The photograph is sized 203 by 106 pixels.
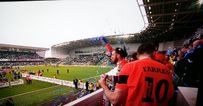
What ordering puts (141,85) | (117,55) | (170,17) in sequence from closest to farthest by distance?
(141,85), (117,55), (170,17)

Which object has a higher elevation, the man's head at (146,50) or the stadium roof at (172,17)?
the stadium roof at (172,17)

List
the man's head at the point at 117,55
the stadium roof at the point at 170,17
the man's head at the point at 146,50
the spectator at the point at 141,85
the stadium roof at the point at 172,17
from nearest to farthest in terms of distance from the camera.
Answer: the spectator at the point at 141,85 → the man's head at the point at 146,50 → the man's head at the point at 117,55 → the stadium roof at the point at 170,17 → the stadium roof at the point at 172,17

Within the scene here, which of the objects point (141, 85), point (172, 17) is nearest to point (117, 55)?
point (141, 85)

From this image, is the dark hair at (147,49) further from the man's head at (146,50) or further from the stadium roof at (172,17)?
the stadium roof at (172,17)

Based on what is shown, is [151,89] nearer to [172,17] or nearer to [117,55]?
[117,55]

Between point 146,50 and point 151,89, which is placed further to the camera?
point 146,50

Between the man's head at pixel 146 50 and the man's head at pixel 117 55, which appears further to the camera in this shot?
the man's head at pixel 117 55

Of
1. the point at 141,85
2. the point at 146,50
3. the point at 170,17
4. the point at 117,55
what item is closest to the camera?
the point at 141,85

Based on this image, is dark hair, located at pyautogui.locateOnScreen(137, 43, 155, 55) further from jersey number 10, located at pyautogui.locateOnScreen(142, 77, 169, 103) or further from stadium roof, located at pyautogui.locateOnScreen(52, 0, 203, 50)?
stadium roof, located at pyautogui.locateOnScreen(52, 0, 203, 50)

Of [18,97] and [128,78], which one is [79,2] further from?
[18,97]

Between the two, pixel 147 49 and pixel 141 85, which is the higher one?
pixel 147 49

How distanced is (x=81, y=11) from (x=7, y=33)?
204 cm

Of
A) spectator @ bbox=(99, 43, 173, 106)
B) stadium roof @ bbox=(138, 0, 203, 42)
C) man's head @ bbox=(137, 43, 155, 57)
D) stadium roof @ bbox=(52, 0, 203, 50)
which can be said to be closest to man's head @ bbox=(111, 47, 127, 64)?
man's head @ bbox=(137, 43, 155, 57)

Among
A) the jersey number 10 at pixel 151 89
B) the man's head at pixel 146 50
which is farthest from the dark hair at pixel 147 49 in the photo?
the jersey number 10 at pixel 151 89
